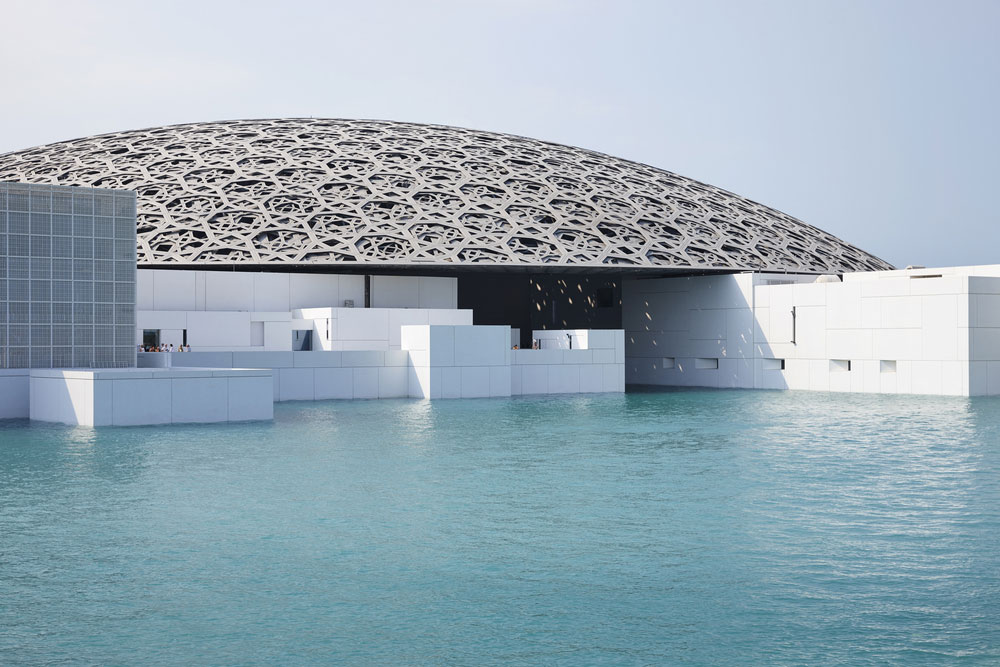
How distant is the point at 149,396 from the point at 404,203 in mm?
17685

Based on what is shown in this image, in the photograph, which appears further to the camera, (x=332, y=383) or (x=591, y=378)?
(x=591, y=378)

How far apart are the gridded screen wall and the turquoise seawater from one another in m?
6.63

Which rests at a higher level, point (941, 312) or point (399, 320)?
point (941, 312)

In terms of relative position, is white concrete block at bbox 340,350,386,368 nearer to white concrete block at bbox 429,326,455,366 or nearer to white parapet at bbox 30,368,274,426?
white concrete block at bbox 429,326,455,366

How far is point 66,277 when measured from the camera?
24250mm

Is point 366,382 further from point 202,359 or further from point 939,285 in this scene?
point 939,285

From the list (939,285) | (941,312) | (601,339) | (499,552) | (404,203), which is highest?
(404,203)

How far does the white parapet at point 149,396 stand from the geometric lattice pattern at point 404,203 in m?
12.3

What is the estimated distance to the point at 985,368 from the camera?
101 ft

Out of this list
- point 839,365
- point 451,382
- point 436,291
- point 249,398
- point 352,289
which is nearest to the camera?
point 249,398

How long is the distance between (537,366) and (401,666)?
2639cm

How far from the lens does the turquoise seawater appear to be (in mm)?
A: 7012

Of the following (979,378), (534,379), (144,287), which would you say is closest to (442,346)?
(534,379)

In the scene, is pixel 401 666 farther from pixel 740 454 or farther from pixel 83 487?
pixel 740 454
